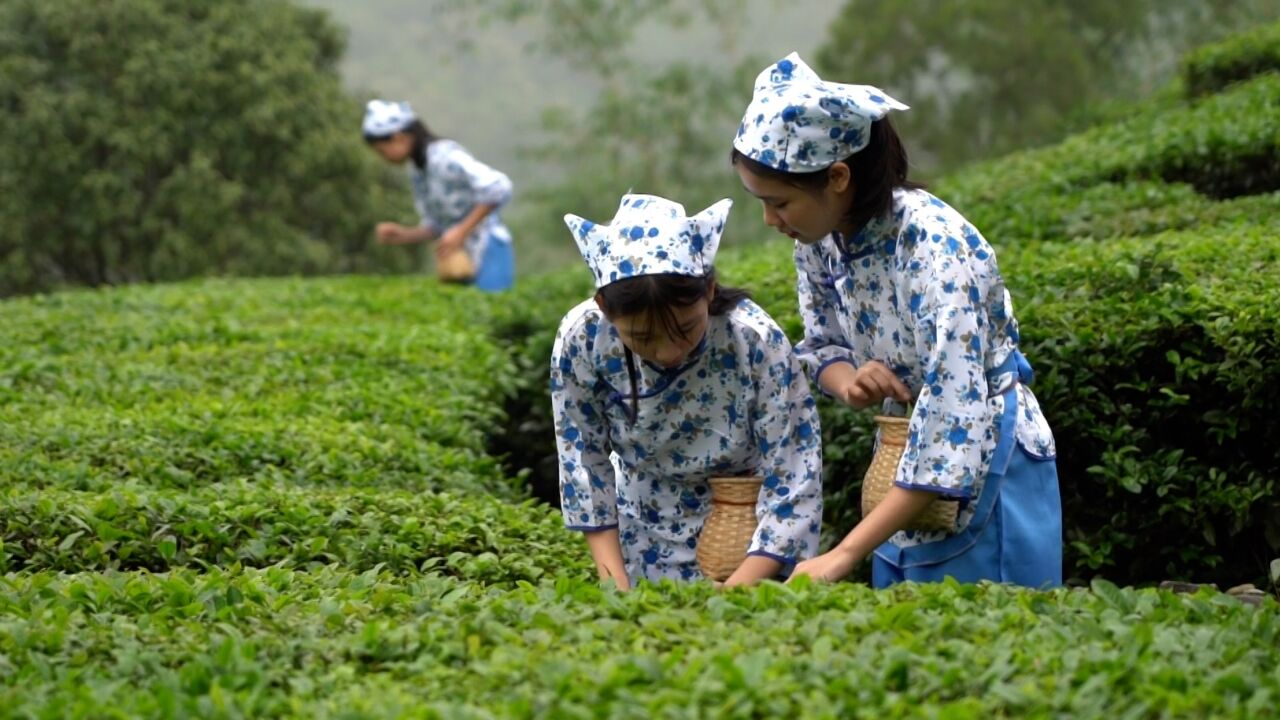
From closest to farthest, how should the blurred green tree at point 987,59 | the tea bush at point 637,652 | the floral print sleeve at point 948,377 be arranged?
the tea bush at point 637,652
the floral print sleeve at point 948,377
the blurred green tree at point 987,59

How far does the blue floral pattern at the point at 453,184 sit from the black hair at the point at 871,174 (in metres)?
6.99

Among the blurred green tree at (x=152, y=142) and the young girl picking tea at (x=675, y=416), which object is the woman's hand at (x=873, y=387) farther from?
the blurred green tree at (x=152, y=142)

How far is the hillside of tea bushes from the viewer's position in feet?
8.05

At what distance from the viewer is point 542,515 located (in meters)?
4.47

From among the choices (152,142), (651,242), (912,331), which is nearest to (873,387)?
(912,331)

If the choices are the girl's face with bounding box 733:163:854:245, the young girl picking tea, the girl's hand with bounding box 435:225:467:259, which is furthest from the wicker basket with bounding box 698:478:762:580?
the girl's hand with bounding box 435:225:467:259

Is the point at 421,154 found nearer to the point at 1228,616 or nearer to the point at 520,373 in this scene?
the point at 520,373

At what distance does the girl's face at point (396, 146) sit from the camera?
386 inches

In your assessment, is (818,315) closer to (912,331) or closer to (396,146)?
(912,331)

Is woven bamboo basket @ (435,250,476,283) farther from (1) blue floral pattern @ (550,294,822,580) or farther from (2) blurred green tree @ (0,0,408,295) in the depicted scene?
(2) blurred green tree @ (0,0,408,295)

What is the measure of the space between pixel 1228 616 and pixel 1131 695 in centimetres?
53

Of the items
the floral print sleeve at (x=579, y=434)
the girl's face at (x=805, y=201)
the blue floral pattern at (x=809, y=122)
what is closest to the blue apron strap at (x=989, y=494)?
the girl's face at (x=805, y=201)

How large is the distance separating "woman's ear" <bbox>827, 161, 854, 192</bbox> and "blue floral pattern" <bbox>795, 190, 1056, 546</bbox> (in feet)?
0.35

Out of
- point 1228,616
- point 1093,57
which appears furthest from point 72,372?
point 1093,57
